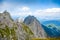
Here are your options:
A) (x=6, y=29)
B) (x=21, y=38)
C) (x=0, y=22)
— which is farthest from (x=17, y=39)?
(x=0, y=22)

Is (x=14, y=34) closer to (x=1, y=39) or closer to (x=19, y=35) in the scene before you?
(x=19, y=35)

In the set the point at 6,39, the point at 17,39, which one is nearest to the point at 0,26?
the point at 17,39

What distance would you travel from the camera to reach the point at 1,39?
14400cm

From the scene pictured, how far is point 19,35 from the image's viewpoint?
645ft

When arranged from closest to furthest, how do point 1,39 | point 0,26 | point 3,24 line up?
point 1,39 < point 0,26 < point 3,24

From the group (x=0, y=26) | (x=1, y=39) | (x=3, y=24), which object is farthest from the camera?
(x=3, y=24)

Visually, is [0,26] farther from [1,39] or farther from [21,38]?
[1,39]

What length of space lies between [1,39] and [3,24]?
5376 centimetres

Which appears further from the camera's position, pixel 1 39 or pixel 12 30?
pixel 12 30

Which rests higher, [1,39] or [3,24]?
[3,24]

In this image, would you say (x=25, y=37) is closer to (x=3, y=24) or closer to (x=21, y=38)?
(x=21, y=38)

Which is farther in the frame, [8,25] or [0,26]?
[8,25]

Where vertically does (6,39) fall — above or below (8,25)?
below

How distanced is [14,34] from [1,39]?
50.6m
